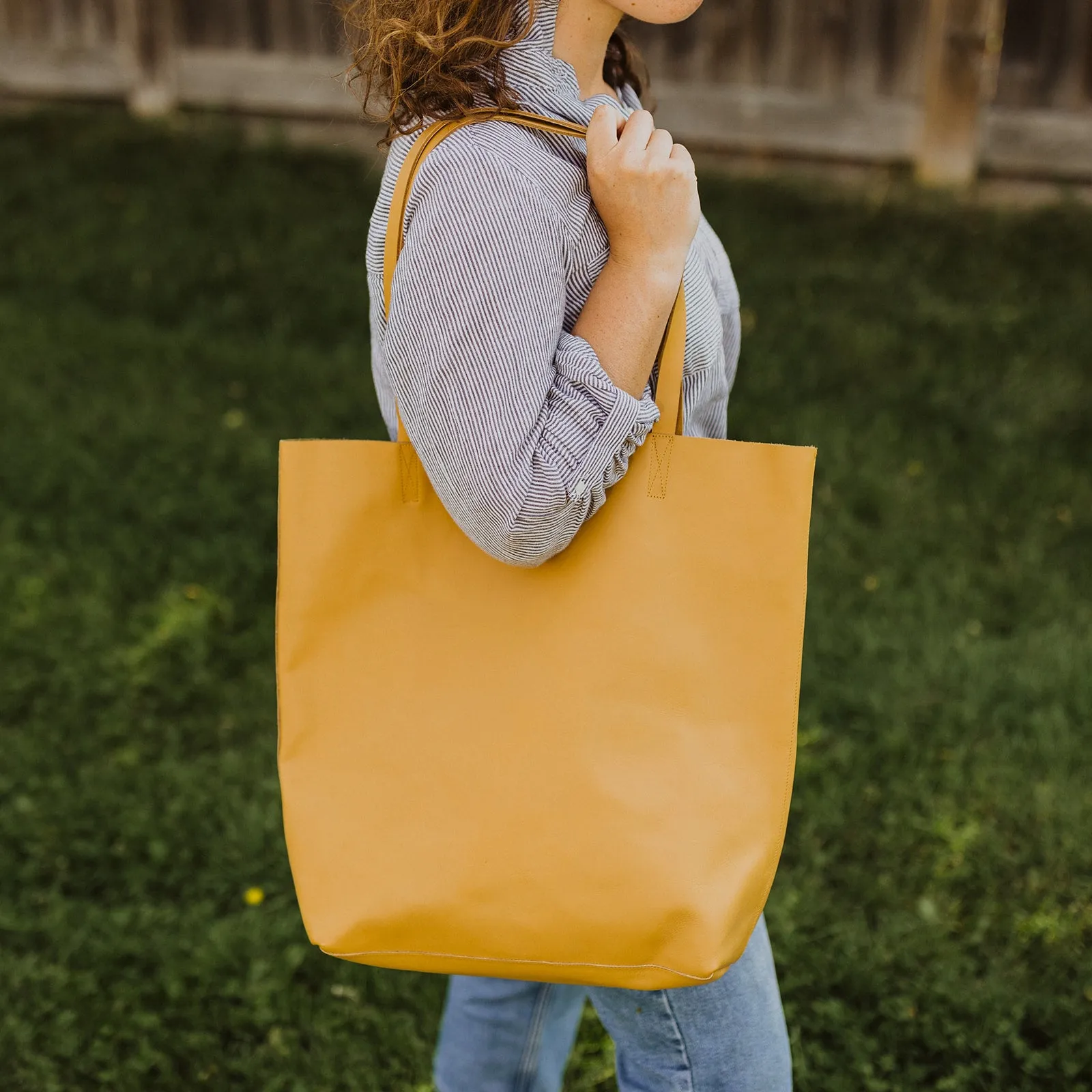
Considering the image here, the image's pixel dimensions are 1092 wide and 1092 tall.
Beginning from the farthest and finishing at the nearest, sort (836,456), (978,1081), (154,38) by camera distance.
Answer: (154,38) → (836,456) → (978,1081)

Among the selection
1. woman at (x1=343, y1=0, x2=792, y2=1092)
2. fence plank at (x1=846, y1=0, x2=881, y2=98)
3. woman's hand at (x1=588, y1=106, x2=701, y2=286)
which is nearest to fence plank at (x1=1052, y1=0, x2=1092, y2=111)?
fence plank at (x1=846, y1=0, x2=881, y2=98)

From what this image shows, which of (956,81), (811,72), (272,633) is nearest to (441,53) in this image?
(272,633)

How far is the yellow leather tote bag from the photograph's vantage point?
1.24 m

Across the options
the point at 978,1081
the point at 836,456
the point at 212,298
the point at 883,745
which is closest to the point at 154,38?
the point at 212,298

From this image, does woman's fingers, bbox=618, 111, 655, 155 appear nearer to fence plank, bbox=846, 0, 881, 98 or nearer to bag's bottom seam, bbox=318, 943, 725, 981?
bag's bottom seam, bbox=318, 943, 725, 981

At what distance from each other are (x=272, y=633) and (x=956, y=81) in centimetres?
437

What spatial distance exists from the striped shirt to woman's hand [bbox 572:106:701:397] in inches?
1.0

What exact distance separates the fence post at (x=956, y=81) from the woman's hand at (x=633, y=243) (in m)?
5.31

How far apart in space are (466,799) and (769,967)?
0.46 meters

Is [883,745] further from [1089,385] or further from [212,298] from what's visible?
[212,298]

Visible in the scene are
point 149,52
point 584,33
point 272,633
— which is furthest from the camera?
point 149,52

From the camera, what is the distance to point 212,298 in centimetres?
552

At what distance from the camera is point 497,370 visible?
43.9 inches

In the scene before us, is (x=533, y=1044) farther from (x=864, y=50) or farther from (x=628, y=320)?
(x=864, y=50)
